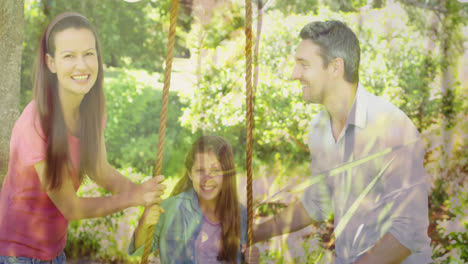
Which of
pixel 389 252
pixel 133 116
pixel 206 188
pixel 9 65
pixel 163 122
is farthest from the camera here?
pixel 133 116

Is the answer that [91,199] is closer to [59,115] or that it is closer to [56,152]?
[56,152]

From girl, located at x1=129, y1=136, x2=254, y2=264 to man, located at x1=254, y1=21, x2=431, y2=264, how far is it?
1.47ft

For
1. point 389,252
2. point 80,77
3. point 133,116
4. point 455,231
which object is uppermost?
point 80,77

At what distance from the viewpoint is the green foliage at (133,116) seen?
2.41 metres

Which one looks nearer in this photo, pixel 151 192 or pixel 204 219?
pixel 151 192

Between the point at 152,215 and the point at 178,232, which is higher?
the point at 152,215

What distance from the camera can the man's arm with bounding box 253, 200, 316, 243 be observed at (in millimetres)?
2025

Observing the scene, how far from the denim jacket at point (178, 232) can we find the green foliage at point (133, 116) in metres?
0.55

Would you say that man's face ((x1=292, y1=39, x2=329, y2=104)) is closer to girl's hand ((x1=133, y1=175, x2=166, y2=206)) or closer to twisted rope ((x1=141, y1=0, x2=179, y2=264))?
twisted rope ((x1=141, y1=0, x2=179, y2=264))

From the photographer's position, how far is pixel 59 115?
1.79 metres

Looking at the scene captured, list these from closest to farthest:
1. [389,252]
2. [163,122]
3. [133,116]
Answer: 1. [163,122]
2. [389,252]
3. [133,116]

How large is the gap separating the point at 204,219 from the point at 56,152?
685mm

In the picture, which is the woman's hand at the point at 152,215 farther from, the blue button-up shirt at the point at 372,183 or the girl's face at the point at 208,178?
the blue button-up shirt at the point at 372,183

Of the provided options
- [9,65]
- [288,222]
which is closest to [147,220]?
[288,222]
